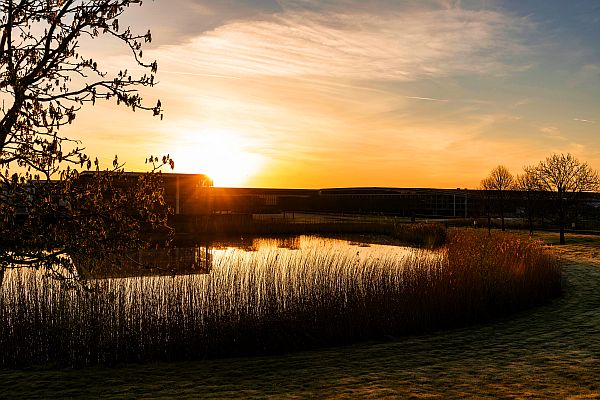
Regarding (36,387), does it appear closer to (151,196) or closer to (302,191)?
(151,196)

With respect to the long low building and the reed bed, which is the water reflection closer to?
the reed bed

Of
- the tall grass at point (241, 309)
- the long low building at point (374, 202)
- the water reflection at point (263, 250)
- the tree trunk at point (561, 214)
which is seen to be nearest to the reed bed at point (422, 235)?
the water reflection at point (263, 250)

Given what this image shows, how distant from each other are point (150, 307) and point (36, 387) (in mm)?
1915

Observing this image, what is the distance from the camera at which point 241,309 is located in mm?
8000

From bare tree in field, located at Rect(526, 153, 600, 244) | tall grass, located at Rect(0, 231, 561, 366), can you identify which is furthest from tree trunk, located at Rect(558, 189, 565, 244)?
tall grass, located at Rect(0, 231, 561, 366)

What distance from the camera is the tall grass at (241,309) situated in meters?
7.12

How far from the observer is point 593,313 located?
8547mm

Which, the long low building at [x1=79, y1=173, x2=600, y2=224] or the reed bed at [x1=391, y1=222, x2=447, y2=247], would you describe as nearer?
the reed bed at [x1=391, y1=222, x2=447, y2=247]

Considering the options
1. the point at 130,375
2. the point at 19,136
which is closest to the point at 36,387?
the point at 130,375

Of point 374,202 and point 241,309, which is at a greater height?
point 374,202

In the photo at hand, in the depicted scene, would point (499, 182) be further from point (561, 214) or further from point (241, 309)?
point (241, 309)

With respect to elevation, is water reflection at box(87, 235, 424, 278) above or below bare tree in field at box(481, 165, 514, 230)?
below

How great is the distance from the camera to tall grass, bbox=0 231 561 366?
23.4ft

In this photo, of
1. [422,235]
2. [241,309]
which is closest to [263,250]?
[422,235]
